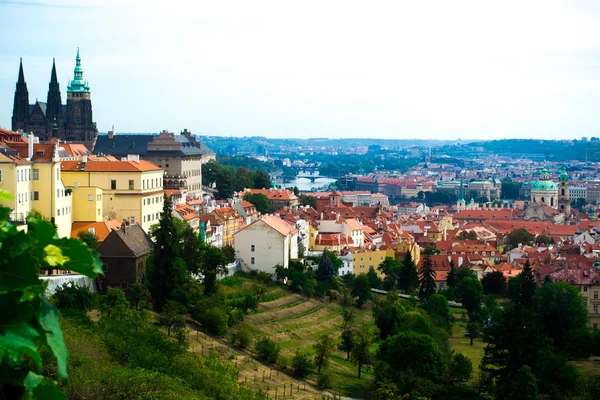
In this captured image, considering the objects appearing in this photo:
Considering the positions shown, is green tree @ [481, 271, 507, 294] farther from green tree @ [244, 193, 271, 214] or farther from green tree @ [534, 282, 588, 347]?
green tree @ [244, 193, 271, 214]

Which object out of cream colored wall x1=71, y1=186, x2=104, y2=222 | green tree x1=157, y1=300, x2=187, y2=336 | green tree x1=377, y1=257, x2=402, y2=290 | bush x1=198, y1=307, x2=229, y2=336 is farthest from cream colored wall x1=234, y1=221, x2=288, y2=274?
green tree x1=157, y1=300, x2=187, y2=336

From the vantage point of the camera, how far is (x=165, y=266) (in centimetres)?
3612

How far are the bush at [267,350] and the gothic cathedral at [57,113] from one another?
63.0 metres

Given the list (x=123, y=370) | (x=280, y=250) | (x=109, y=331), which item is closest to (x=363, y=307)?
(x=280, y=250)

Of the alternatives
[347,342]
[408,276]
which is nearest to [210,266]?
[347,342]

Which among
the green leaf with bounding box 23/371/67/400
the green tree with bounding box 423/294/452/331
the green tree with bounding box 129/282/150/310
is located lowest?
the green tree with bounding box 423/294/452/331

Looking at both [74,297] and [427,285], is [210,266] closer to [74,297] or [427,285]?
[74,297]

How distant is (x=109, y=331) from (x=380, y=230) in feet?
192

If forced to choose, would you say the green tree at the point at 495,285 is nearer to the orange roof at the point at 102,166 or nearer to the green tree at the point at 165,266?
the orange roof at the point at 102,166

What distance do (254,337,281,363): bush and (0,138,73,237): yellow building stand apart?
819cm

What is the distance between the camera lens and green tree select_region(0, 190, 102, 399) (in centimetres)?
360

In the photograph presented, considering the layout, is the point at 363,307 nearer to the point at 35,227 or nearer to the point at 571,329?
the point at 571,329

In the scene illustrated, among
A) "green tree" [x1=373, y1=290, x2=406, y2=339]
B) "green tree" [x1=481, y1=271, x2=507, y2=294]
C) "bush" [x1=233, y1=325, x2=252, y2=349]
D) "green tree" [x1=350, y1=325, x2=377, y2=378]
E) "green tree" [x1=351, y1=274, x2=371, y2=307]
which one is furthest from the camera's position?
"green tree" [x1=481, y1=271, x2=507, y2=294]

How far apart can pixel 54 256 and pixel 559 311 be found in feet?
151
